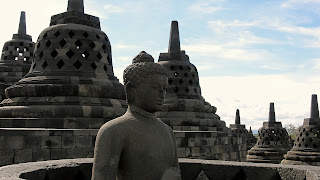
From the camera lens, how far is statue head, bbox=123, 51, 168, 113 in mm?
2711

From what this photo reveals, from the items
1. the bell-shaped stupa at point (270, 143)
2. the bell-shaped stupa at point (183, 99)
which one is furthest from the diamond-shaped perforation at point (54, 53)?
the bell-shaped stupa at point (270, 143)

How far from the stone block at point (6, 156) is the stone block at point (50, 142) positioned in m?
0.50

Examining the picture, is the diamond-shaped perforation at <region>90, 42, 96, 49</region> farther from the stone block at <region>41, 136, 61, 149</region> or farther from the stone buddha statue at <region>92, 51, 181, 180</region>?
the stone buddha statue at <region>92, 51, 181, 180</region>

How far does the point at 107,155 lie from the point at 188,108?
946 centimetres

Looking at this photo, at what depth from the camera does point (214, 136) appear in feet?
27.6

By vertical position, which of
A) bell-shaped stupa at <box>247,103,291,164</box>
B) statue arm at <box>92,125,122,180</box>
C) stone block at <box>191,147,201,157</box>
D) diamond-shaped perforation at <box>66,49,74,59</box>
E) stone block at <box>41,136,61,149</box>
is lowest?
bell-shaped stupa at <box>247,103,291,164</box>

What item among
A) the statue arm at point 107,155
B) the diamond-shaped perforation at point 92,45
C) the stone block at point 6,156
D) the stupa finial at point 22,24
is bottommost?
the stone block at point 6,156

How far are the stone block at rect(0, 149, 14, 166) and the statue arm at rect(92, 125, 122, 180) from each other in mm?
3666

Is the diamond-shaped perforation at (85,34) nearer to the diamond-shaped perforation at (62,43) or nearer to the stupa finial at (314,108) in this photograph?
the diamond-shaped perforation at (62,43)

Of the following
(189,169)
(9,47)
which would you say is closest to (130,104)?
(189,169)

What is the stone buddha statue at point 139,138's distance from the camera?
2514 millimetres

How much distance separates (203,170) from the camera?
378 centimetres

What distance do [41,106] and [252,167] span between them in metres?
5.07

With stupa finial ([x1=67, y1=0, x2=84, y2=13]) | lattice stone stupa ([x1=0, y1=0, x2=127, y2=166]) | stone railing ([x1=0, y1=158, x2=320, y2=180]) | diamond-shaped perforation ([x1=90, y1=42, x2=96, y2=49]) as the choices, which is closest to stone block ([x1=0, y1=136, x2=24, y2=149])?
lattice stone stupa ([x1=0, y1=0, x2=127, y2=166])
